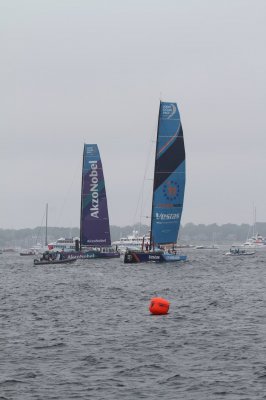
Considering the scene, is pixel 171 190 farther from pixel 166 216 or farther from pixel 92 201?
pixel 92 201

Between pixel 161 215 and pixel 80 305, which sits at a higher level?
pixel 161 215

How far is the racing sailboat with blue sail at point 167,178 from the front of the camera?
88750mm

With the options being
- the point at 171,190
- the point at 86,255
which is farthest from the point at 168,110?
the point at 86,255

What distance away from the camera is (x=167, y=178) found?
89188 mm

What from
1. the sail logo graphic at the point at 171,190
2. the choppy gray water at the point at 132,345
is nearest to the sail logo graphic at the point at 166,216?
the sail logo graphic at the point at 171,190

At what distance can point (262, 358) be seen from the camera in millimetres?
28578

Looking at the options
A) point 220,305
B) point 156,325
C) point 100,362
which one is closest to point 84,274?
point 220,305

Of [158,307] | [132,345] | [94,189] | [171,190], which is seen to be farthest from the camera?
[94,189]

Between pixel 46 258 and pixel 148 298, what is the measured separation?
2221 inches

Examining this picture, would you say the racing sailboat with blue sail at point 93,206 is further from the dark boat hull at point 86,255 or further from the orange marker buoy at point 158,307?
the orange marker buoy at point 158,307

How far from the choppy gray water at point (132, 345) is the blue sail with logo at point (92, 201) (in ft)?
182

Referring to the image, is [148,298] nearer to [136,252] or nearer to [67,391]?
[67,391]

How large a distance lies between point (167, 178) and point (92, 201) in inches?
1002

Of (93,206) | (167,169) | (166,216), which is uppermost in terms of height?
(167,169)
